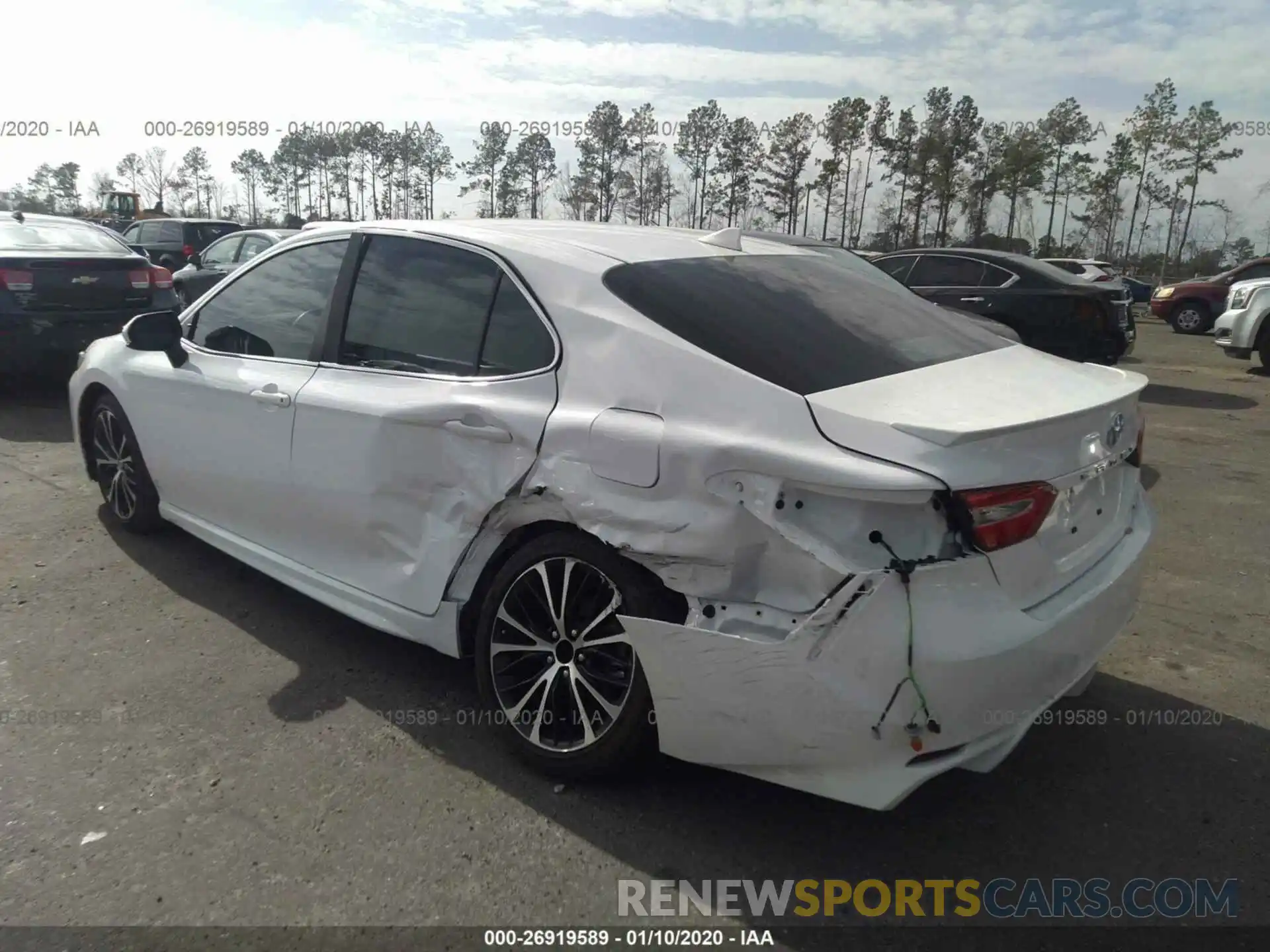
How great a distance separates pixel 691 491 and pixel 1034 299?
9019 millimetres

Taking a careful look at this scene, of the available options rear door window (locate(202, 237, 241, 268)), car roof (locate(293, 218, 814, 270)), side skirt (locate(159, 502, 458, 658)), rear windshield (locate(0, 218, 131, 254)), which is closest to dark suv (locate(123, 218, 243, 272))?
rear door window (locate(202, 237, 241, 268))

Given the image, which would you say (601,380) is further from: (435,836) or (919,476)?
(435,836)

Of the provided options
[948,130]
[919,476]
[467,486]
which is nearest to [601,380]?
[467,486]

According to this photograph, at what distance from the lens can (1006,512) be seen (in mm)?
2324

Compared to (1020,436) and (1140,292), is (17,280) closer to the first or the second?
(1020,436)

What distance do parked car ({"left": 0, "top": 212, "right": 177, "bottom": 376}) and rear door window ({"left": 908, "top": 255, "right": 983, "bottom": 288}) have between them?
809 cm

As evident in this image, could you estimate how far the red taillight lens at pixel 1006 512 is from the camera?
2.27 metres

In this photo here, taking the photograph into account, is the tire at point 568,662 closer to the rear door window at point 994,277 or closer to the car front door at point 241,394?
the car front door at point 241,394

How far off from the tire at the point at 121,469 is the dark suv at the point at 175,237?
13.4 m

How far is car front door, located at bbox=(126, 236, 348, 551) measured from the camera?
371 centimetres

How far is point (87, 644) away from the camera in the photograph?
12.7 feet

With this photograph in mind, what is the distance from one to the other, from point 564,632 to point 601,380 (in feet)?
2.52

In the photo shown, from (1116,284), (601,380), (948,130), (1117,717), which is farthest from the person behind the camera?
(948,130)

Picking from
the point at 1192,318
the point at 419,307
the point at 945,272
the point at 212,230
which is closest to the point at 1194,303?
the point at 1192,318
